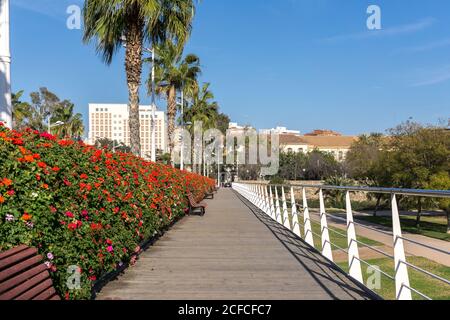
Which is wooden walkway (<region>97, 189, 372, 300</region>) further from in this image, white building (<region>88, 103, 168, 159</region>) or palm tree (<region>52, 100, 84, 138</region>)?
white building (<region>88, 103, 168, 159</region>)

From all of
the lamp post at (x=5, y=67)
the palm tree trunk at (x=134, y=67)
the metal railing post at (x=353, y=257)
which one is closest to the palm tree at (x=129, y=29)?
the palm tree trunk at (x=134, y=67)

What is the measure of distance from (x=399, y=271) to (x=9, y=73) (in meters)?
5.80

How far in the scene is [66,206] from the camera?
4250 millimetres

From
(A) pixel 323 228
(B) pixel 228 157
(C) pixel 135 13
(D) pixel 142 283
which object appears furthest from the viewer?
(B) pixel 228 157

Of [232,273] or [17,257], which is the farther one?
[232,273]

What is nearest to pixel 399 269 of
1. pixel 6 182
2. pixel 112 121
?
pixel 6 182

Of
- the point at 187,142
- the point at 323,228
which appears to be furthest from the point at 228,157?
the point at 323,228

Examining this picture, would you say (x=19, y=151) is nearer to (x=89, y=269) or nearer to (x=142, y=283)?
Result: (x=89, y=269)

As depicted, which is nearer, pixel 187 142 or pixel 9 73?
pixel 9 73

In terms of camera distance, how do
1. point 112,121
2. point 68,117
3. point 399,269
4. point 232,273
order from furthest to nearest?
point 112,121 < point 68,117 < point 232,273 < point 399,269

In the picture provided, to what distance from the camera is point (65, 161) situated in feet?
14.6

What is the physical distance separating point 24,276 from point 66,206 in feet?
4.02

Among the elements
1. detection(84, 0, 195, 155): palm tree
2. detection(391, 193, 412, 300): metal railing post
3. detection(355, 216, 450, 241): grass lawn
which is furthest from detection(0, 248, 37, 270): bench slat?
detection(355, 216, 450, 241): grass lawn

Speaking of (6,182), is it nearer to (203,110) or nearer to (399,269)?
(399,269)
